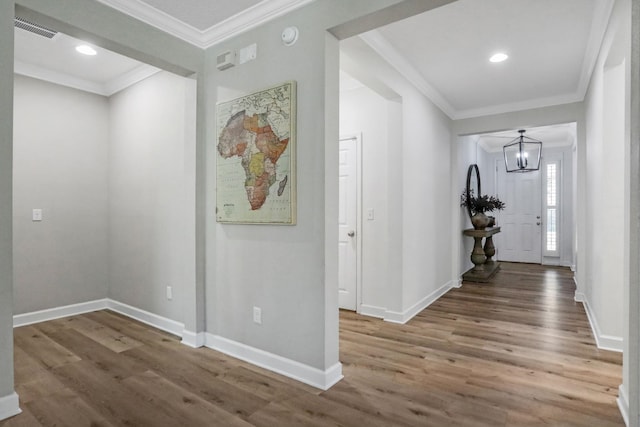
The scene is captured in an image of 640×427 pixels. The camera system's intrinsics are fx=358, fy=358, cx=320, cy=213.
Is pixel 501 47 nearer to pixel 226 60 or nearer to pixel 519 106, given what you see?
pixel 519 106

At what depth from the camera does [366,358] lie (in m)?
2.75

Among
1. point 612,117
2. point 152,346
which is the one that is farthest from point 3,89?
point 612,117

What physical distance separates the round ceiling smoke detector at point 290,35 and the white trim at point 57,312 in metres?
3.65

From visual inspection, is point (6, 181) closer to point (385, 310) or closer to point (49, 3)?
point (49, 3)

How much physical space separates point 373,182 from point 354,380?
7.10 ft

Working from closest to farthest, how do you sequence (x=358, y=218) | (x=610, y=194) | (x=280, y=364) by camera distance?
(x=280, y=364) < (x=610, y=194) < (x=358, y=218)

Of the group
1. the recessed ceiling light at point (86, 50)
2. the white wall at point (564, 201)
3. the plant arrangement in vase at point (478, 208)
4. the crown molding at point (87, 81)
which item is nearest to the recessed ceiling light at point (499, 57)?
the plant arrangement in vase at point (478, 208)

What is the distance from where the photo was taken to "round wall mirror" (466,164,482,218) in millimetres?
6032

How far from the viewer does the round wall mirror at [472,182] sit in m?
6.03

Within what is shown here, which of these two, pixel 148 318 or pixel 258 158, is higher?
pixel 258 158

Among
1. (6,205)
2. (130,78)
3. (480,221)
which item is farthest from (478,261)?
(6,205)

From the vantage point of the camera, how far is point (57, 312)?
3830 millimetres

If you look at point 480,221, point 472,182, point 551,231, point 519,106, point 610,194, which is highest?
point 519,106

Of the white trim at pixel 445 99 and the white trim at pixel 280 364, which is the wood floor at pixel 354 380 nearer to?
the white trim at pixel 280 364
